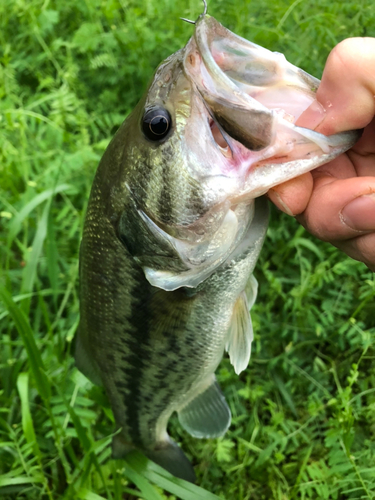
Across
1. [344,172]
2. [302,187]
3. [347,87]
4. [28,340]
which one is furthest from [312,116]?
[28,340]

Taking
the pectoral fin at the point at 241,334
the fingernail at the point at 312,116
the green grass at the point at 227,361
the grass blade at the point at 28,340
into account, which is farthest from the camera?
the green grass at the point at 227,361

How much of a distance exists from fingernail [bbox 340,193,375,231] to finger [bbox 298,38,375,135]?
0.74 ft

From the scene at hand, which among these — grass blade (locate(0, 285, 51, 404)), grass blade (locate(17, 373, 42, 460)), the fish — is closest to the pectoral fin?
the fish

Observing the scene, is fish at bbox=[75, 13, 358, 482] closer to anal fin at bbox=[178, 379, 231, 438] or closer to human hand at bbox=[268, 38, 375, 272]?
human hand at bbox=[268, 38, 375, 272]

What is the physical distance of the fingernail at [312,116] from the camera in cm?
121

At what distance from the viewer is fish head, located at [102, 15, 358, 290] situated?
1124mm

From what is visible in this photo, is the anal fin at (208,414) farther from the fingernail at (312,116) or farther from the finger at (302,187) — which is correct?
the fingernail at (312,116)

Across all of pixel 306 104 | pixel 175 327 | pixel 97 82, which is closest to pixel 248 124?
pixel 306 104

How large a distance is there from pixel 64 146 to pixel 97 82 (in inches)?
27.6

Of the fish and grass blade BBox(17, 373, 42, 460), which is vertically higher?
the fish

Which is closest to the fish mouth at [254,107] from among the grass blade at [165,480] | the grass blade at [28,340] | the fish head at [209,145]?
the fish head at [209,145]

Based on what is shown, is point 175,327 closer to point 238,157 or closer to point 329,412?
point 238,157

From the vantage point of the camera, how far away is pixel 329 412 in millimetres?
2494

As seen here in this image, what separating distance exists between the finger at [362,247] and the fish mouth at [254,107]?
0.32m
